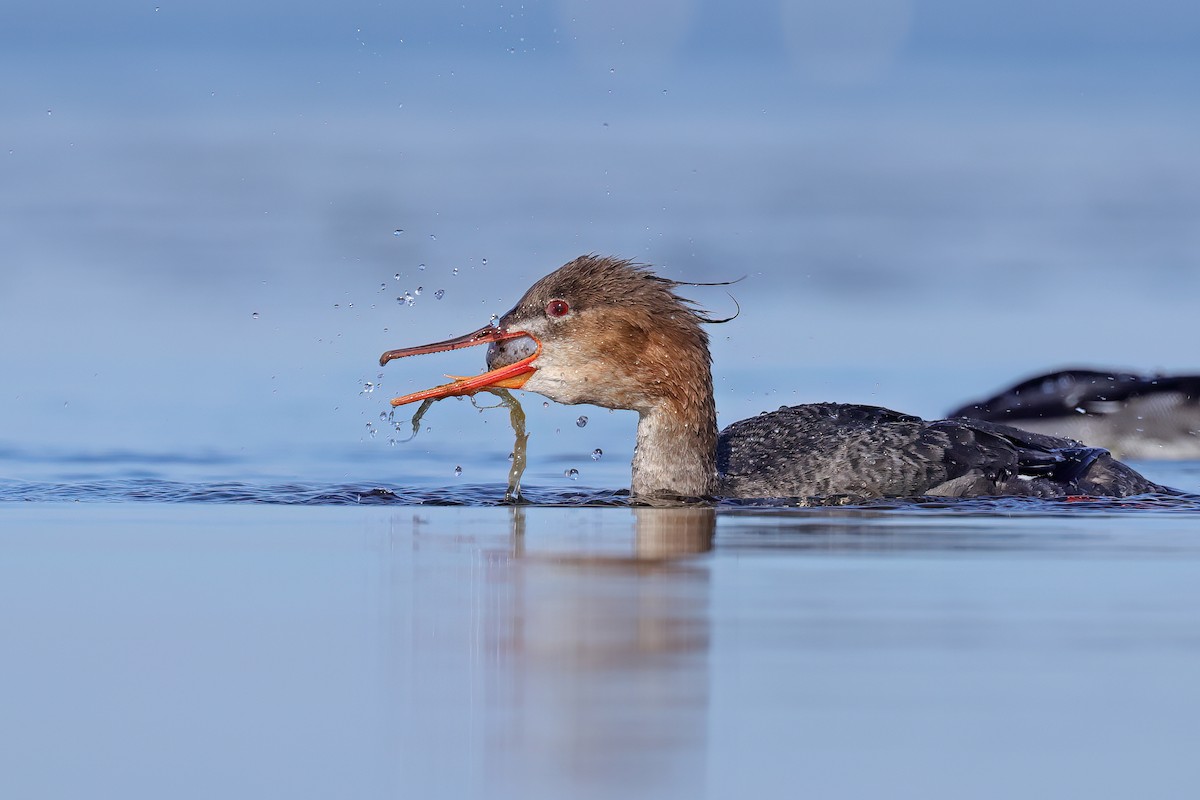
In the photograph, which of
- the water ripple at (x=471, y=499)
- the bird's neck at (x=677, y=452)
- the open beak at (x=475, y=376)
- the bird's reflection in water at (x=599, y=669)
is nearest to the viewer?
the bird's reflection in water at (x=599, y=669)

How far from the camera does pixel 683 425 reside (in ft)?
29.7

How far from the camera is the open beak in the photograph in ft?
27.9

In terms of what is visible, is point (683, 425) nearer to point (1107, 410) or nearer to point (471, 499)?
point (471, 499)

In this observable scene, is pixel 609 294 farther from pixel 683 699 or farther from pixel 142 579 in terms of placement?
pixel 683 699

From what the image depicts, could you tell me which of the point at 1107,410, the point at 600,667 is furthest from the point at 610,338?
the point at 1107,410

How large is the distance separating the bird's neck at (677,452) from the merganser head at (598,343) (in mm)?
54

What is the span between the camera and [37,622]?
14.5 feet

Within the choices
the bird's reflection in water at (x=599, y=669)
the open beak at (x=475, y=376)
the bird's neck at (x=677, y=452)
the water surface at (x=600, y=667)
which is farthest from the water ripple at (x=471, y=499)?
the bird's reflection in water at (x=599, y=669)

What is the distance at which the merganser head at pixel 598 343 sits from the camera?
346 inches

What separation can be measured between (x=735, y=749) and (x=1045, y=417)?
1281 centimetres

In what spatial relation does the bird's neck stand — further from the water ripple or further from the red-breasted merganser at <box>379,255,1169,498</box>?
the water ripple

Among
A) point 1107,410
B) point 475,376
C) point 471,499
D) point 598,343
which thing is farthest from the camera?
point 1107,410

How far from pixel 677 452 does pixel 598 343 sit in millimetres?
696

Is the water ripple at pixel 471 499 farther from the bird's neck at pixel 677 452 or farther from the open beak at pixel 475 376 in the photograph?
the open beak at pixel 475 376
